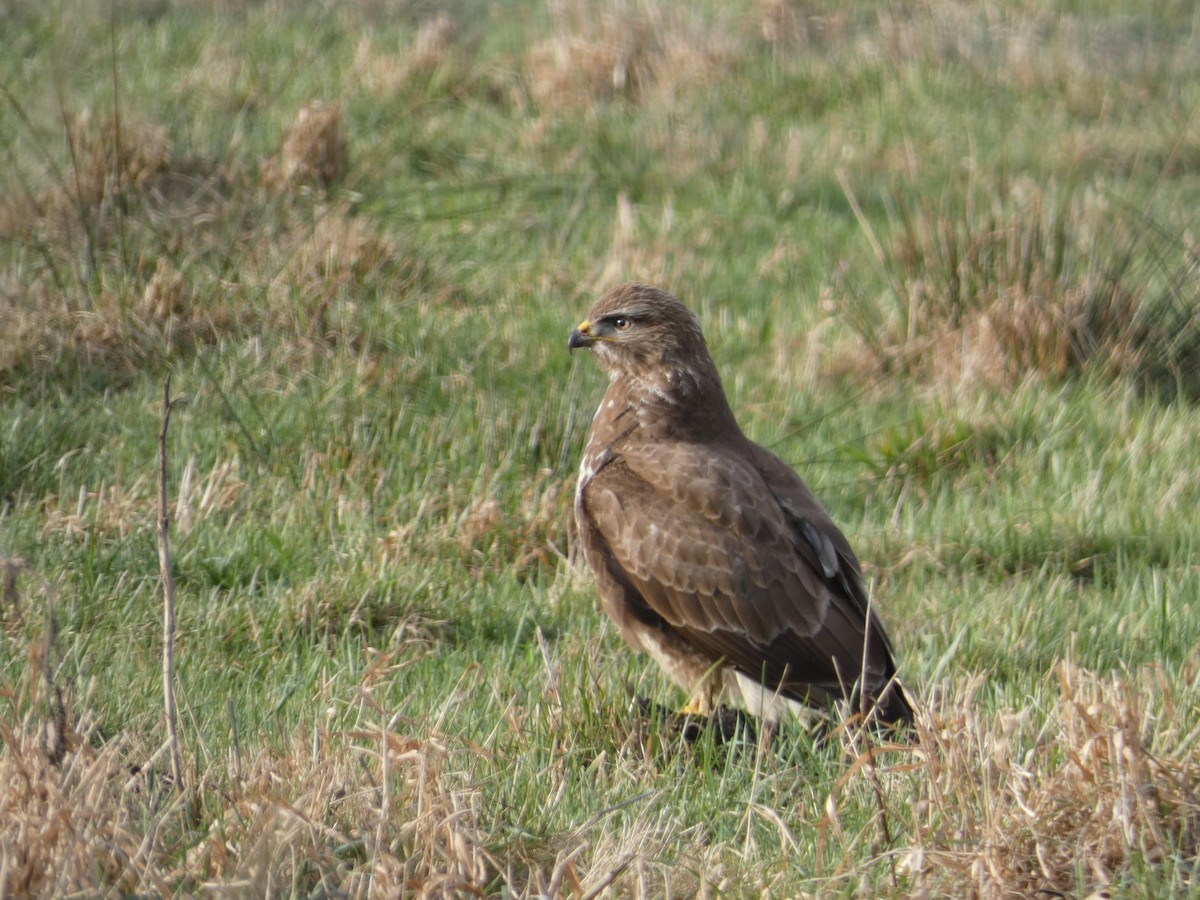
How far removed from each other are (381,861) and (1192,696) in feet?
7.08

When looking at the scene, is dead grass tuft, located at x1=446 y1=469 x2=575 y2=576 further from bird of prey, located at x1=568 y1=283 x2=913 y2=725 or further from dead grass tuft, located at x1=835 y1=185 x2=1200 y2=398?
dead grass tuft, located at x1=835 y1=185 x2=1200 y2=398

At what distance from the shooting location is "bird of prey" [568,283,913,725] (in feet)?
15.1

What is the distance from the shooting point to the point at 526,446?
19.5 ft

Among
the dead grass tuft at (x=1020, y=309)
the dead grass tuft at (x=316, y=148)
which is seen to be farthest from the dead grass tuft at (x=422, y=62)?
the dead grass tuft at (x=1020, y=309)

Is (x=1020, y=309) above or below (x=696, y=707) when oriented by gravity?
above

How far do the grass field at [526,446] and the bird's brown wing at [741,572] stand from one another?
264mm

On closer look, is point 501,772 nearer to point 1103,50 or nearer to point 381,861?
point 381,861

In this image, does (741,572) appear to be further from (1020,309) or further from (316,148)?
(316,148)

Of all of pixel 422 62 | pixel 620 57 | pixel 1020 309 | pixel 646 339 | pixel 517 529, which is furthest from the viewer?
pixel 620 57

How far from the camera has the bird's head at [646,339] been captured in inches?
205

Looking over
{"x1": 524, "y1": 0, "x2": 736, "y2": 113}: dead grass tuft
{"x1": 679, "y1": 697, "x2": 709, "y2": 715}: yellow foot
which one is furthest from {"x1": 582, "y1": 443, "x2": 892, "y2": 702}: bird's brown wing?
{"x1": 524, "y1": 0, "x2": 736, "y2": 113}: dead grass tuft

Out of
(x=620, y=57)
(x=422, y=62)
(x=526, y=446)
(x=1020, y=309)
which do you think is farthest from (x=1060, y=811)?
(x=620, y=57)

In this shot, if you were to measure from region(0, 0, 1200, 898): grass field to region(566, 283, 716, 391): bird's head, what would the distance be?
1.94ft

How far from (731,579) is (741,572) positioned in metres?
0.04
